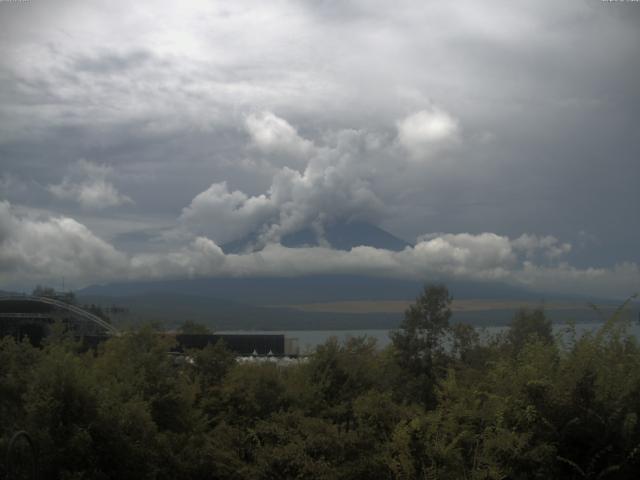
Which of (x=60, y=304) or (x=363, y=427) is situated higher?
(x=60, y=304)

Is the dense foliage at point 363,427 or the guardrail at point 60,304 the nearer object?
the dense foliage at point 363,427

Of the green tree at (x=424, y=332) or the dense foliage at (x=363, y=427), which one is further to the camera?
the green tree at (x=424, y=332)

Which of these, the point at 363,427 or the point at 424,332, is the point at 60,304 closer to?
the point at 424,332

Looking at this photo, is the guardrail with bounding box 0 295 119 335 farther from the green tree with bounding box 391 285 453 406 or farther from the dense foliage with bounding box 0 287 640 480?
the dense foliage with bounding box 0 287 640 480

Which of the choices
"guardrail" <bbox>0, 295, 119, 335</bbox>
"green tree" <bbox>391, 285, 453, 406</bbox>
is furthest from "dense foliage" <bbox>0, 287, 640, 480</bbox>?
"guardrail" <bbox>0, 295, 119, 335</bbox>

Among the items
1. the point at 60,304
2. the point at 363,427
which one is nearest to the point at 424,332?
the point at 363,427

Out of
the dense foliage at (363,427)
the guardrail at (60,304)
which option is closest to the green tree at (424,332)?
the dense foliage at (363,427)

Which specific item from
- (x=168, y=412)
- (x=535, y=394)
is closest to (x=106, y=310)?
(x=168, y=412)

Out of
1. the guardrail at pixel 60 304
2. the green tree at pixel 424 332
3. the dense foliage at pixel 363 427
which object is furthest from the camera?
the guardrail at pixel 60 304

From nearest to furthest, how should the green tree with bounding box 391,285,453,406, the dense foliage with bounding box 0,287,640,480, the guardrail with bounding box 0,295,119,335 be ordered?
1. the dense foliage with bounding box 0,287,640,480
2. the green tree with bounding box 391,285,453,406
3. the guardrail with bounding box 0,295,119,335

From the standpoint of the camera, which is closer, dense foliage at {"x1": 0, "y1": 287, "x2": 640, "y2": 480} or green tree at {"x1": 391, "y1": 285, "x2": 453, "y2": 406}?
dense foliage at {"x1": 0, "y1": 287, "x2": 640, "y2": 480}

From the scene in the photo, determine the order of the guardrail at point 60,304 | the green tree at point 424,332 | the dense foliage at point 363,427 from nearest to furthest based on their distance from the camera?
the dense foliage at point 363,427 → the green tree at point 424,332 → the guardrail at point 60,304

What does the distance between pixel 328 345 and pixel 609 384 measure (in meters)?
8.87

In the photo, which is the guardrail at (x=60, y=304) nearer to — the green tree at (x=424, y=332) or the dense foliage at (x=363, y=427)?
the green tree at (x=424, y=332)
